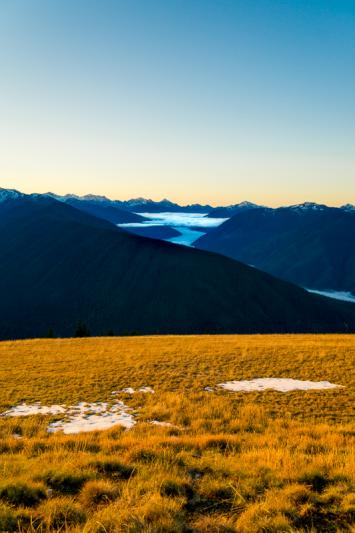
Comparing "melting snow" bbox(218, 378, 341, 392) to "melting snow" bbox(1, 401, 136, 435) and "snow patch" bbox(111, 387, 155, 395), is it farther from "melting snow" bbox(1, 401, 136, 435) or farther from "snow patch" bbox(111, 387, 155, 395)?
"melting snow" bbox(1, 401, 136, 435)

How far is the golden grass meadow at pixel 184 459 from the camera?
673cm

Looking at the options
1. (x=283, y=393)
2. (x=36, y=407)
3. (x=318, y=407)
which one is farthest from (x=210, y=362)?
(x=36, y=407)

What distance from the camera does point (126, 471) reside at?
29.6 feet

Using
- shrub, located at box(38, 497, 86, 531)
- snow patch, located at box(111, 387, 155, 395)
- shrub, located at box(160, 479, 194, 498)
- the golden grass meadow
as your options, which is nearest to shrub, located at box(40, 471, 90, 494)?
the golden grass meadow

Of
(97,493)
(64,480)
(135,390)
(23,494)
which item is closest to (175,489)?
(97,493)

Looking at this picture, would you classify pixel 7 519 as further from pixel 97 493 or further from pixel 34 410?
pixel 34 410

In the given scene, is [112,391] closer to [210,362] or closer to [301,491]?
[210,362]

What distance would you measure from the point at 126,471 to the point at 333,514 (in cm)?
445

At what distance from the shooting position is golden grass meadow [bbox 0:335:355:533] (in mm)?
6730

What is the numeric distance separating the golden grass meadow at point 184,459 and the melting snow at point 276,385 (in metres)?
0.72

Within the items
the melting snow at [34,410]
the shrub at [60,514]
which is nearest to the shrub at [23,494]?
the shrub at [60,514]

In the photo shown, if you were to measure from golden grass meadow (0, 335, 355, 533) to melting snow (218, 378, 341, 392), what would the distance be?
0.72 meters

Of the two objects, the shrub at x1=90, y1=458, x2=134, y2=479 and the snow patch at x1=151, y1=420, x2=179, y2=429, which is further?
the snow patch at x1=151, y1=420, x2=179, y2=429

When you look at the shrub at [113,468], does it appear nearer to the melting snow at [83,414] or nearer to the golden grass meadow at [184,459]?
the golden grass meadow at [184,459]
